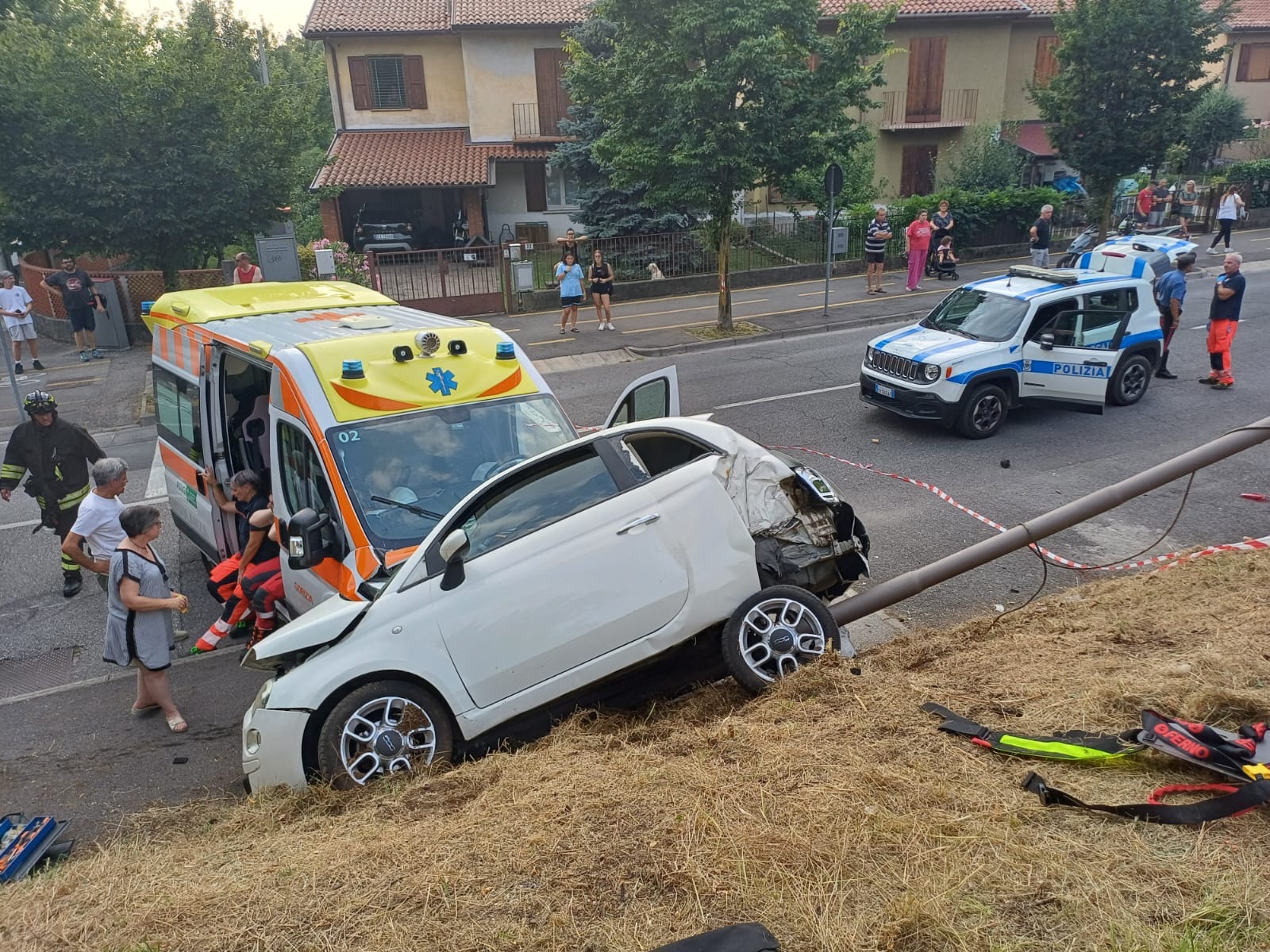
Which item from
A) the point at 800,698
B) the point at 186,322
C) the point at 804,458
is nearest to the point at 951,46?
the point at 804,458

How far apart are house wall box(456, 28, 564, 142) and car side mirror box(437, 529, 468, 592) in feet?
94.5

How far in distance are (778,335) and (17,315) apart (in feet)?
48.3

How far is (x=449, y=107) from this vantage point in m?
32.2

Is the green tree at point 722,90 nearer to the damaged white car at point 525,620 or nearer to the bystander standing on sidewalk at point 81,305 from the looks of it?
the bystander standing on sidewalk at point 81,305

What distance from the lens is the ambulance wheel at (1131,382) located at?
12680mm

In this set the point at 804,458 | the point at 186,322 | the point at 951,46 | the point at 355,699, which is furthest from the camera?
the point at 951,46

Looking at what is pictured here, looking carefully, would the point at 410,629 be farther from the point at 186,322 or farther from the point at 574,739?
the point at 186,322

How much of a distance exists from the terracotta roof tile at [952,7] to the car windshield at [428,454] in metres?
28.5

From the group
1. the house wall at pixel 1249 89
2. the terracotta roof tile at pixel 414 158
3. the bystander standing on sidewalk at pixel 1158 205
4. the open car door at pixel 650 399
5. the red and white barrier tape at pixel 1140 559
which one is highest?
the house wall at pixel 1249 89

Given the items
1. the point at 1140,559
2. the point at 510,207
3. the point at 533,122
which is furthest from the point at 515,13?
the point at 1140,559

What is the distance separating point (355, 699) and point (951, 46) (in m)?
32.9

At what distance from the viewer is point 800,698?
5.12 metres

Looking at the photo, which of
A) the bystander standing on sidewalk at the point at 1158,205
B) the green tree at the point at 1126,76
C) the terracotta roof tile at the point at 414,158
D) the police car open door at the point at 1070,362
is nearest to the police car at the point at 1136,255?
the police car open door at the point at 1070,362

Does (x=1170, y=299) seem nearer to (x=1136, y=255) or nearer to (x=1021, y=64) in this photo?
(x=1136, y=255)
